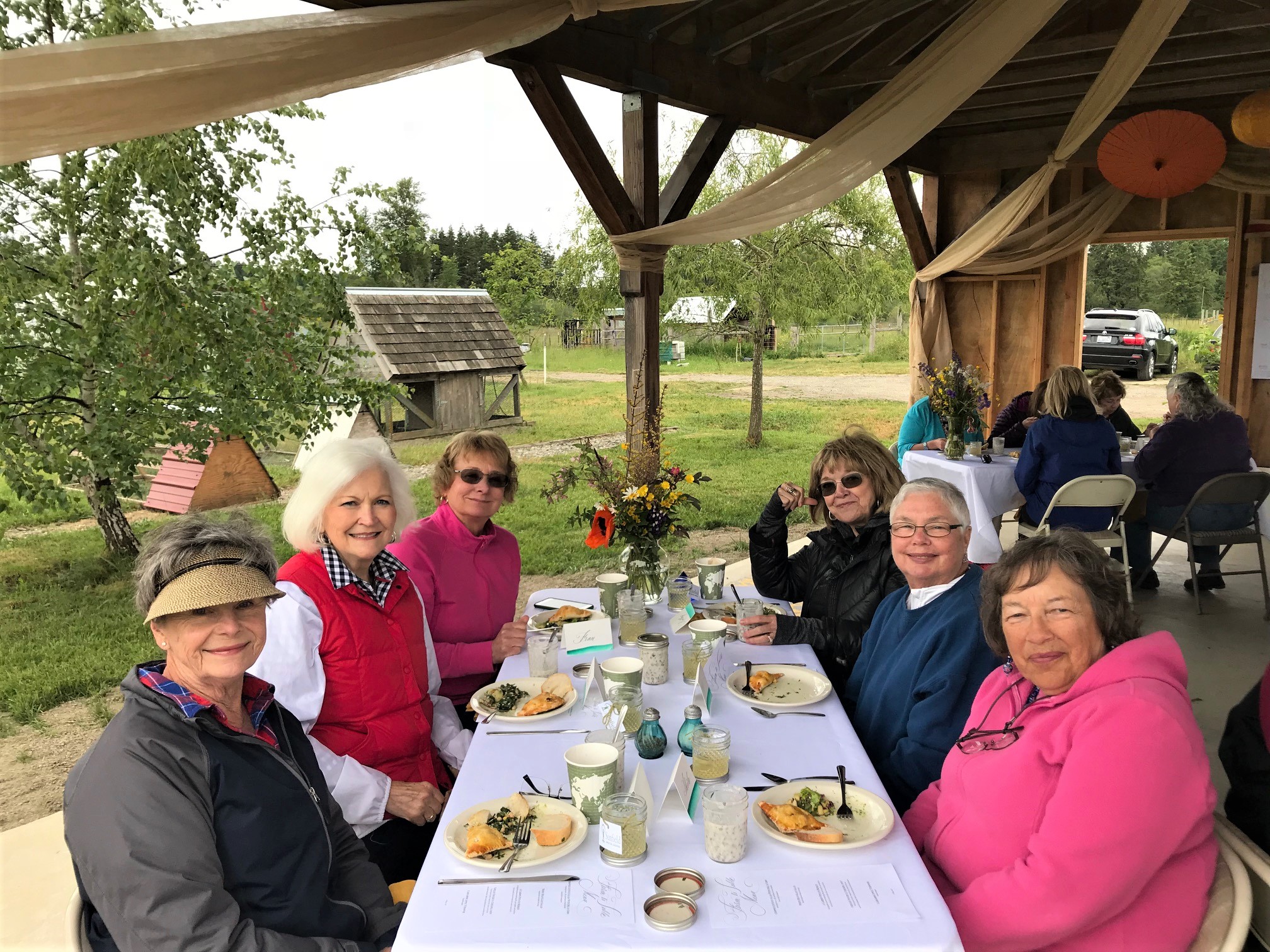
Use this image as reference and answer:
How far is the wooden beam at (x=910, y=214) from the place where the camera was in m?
7.21

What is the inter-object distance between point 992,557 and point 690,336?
6531mm

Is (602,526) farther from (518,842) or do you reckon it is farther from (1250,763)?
(1250,763)

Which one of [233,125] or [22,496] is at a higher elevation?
[233,125]

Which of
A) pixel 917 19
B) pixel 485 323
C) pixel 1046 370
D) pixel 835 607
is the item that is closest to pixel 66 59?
pixel 835 607

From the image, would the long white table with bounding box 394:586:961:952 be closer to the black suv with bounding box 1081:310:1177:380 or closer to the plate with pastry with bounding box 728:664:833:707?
the plate with pastry with bounding box 728:664:833:707

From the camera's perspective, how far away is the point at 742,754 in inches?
73.4

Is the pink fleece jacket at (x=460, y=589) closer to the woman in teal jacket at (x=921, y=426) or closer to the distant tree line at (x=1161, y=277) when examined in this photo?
the woman in teal jacket at (x=921, y=426)

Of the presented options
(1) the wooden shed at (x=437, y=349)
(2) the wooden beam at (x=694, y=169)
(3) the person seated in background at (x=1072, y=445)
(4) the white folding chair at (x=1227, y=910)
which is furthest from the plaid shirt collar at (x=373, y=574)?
(1) the wooden shed at (x=437, y=349)

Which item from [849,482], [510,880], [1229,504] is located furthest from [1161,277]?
[510,880]

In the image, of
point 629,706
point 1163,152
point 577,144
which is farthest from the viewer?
point 1163,152

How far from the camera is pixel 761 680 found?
222 cm

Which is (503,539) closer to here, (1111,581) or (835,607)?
(835,607)

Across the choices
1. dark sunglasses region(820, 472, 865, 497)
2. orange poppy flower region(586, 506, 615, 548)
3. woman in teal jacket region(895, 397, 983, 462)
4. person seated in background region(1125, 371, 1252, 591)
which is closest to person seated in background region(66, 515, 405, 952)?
orange poppy flower region(586, 506, 615, 548)

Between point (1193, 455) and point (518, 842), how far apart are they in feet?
16.3
